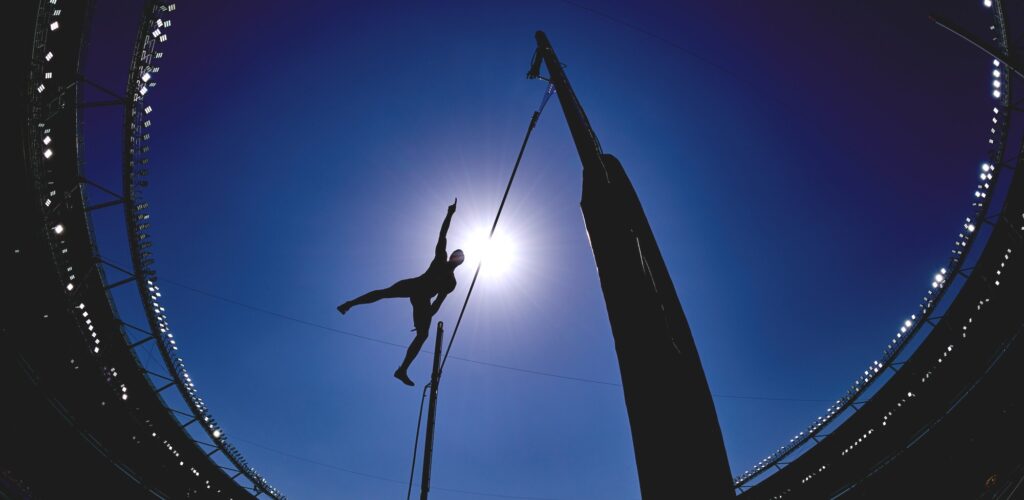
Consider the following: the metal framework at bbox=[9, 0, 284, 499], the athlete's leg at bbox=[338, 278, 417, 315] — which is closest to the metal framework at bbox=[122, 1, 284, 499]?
the metal framework at bbox=[9, 0, 284, 499]

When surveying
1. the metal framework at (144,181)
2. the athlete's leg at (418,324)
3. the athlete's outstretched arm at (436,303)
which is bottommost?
the athlete's leg at (418,324)

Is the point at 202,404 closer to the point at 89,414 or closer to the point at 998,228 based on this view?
the point at 89,414

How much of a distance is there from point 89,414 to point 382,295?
25655 mm

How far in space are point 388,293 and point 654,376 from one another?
4.99 metres

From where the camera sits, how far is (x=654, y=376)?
3.96ft

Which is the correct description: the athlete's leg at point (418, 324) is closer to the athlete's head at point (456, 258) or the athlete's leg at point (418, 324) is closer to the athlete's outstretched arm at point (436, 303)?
the athlete's outstretched arm at point (436, 303)

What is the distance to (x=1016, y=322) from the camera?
18.7 m

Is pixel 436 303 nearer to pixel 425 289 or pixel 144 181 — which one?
pixel 425 289

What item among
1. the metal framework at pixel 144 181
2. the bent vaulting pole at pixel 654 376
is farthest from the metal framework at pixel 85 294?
the bent vaulting pole at pixel 654 376

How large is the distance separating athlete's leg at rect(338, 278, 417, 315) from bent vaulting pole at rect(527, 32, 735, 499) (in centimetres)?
446

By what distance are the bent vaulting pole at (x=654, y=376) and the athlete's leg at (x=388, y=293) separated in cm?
446

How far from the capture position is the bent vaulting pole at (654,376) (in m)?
1.09

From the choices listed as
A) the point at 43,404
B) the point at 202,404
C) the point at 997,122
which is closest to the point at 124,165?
the point at 43,404

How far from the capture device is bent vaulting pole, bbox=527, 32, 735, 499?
1.09 metres
